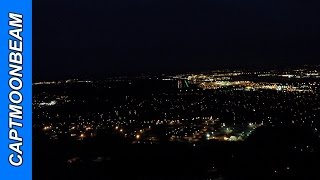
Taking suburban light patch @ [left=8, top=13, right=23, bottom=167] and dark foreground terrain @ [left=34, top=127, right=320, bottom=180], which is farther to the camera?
dark foreground terrain @ [left=34, top=127, right=320, bottom=180]

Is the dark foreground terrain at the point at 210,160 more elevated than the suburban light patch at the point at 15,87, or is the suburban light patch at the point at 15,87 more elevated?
the suburban light patch at the point at 15,87

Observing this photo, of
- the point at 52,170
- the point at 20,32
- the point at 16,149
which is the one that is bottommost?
the point at 52,170

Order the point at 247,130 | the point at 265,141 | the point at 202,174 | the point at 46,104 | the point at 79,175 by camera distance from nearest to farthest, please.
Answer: the point at 79,175 → the point at 202,174 → the point at 265,141 → the point at 247,130 → the point at 46,104

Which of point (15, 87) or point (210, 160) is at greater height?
point (15, 87)

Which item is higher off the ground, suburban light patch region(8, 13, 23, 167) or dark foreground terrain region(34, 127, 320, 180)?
suburban light patch region(8, 13, 23, 167)

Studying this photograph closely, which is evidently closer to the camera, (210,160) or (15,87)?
(15,87)

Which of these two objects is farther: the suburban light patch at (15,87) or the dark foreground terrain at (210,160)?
the dark foreground terrain at (210,160)

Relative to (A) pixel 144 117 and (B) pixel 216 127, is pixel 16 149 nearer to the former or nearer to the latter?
(B) pixel 216 127

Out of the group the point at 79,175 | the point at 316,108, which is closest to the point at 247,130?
the point at 316,108
